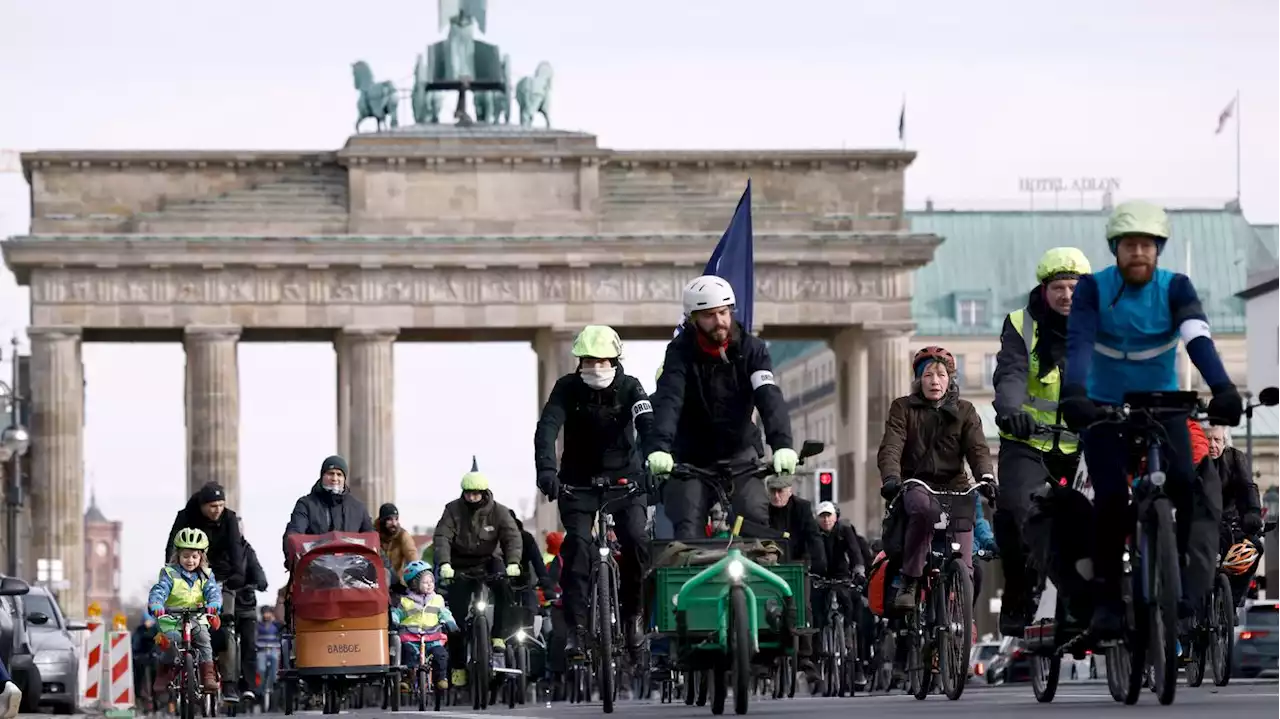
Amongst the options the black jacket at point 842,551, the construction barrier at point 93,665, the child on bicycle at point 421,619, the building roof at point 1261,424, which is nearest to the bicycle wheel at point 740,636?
the child on bicycle at point 421,619

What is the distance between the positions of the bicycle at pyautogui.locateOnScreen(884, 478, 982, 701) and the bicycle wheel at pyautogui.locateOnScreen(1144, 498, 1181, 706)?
450 cm

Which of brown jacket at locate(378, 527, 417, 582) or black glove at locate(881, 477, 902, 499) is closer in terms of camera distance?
black glove at locate(881, 477, 902, 499)

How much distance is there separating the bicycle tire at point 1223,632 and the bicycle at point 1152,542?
769cm

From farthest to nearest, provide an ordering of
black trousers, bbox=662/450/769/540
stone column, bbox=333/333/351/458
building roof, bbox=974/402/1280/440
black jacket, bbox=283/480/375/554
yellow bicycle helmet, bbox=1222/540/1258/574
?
building roof, bbox=974/402/1280/440 < stone column, bbox=333/333/351/458 < black jacket, bbox=283/480/375/554 < yellow bicycle helmet, bbox=1222/540/1258/574 < black trousers, bbox=662/450/769/540

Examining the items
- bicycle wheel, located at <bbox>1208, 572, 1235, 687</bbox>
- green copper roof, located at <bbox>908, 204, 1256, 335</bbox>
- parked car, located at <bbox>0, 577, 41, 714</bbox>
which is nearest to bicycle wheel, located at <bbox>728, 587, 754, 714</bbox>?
bicycle wheel, located at <bbox>1208, 572, 1235, 687</bbox>

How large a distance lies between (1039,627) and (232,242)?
204 ft

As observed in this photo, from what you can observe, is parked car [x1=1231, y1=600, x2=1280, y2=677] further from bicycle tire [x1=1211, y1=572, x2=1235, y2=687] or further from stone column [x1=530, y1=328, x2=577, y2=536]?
stone column [x1=530, y1=328, x2=577, y2=536]

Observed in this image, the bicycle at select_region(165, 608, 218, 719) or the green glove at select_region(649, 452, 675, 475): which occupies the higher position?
the green glove at select_region(649, 452, 675, 475)

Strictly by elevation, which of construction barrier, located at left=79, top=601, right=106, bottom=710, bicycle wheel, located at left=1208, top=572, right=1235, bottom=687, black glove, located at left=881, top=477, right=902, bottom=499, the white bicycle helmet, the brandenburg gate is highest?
the brandenburg gate

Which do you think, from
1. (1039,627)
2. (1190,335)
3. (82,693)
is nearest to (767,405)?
(1039,627)

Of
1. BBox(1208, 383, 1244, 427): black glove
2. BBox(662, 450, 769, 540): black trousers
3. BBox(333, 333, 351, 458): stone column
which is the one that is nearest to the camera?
BBox(1208, 383, 1244, 427): black glove

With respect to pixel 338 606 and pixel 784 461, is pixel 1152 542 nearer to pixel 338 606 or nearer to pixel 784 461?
pixel 784 461

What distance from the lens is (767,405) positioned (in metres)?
18.4

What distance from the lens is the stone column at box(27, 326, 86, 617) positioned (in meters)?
77.4
